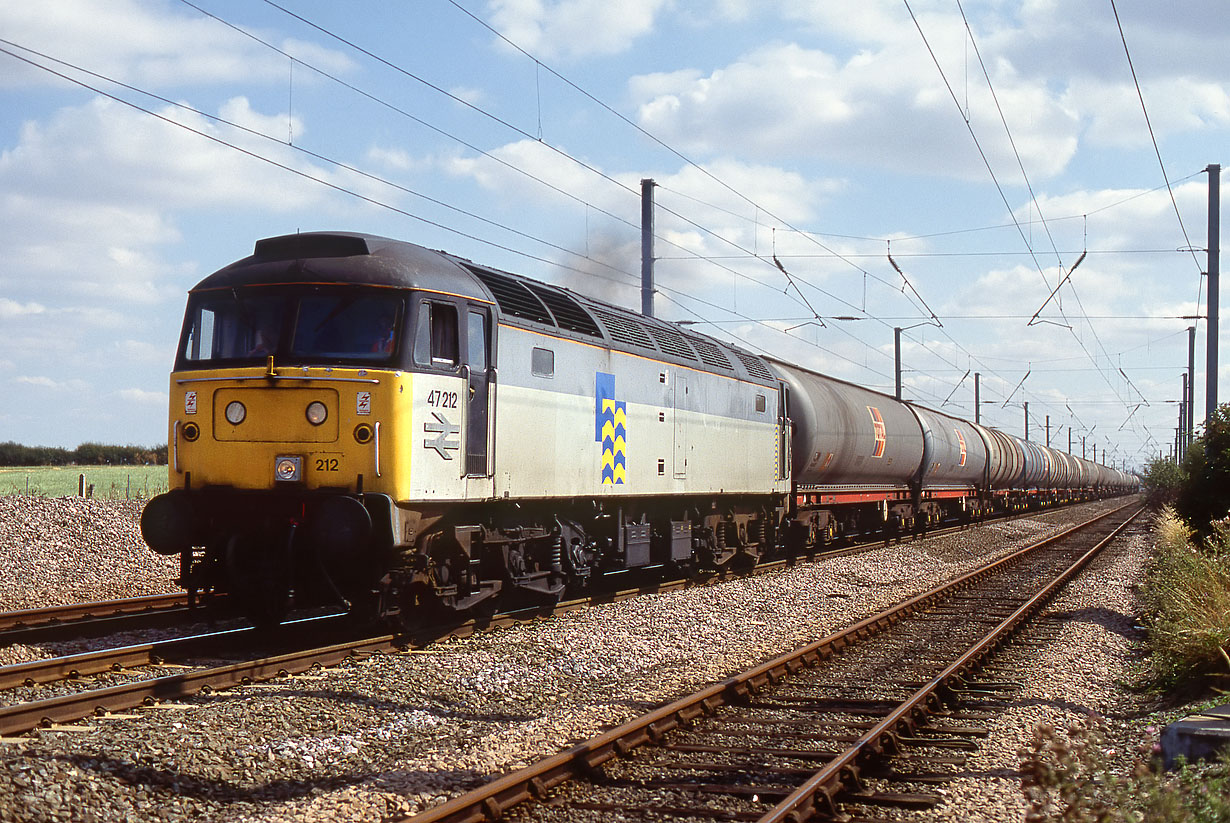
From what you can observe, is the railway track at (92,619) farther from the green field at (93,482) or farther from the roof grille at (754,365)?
the green field at (93,482)

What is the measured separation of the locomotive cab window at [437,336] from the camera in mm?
10367

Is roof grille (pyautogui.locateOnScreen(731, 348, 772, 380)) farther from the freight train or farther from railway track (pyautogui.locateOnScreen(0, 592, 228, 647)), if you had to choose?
railway track (pyautogui.locateOnScreen(0, 592, 228, 647))

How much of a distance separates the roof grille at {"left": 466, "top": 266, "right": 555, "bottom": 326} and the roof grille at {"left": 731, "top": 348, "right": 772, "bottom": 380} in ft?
24.9

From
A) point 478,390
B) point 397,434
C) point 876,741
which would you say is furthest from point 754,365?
point 876,741

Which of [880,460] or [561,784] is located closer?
[561,784]

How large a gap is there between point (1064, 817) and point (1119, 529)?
38039 mm

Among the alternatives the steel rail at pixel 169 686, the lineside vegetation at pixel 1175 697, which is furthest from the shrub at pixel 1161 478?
the steel rail at pixel 169 686

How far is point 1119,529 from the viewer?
127 ft

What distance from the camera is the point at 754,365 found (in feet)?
66.5

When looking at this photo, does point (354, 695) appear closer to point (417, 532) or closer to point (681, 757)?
point (417, 532)

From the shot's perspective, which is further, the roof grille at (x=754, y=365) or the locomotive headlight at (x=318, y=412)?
the roof grille at (x=754, y=365)

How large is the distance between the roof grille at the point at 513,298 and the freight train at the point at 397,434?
0.11 ft

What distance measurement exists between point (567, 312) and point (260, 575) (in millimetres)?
5126

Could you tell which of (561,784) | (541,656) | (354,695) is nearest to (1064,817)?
(561,784)
